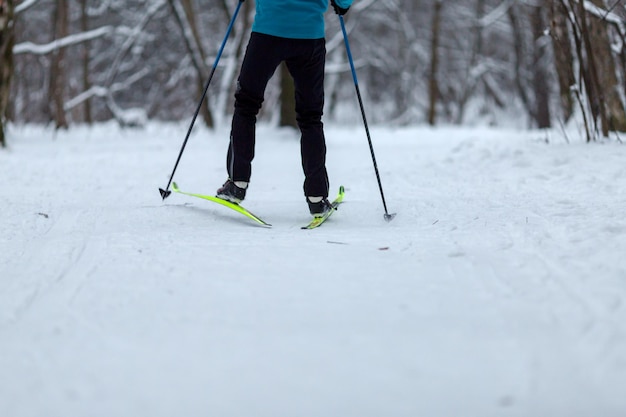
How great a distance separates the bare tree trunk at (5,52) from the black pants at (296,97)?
5.01 meters

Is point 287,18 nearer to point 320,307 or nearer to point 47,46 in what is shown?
point 320,307

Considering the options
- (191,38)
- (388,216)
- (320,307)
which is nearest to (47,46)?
(191,38)

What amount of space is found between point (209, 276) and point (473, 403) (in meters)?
1.14

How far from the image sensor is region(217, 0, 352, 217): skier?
312cm

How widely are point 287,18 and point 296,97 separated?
0.42 metres

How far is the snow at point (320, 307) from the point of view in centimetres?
141

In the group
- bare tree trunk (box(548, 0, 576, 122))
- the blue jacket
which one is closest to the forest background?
bare tree trunk (box(548, 0, 576, 122))

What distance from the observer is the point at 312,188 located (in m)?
3.30

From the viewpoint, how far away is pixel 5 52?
7.20 m

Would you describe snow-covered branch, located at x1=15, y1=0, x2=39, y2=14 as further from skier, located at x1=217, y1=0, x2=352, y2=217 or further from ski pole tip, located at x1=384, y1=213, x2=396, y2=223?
ski pole tip, located at x1=384, y1=213, x2=396, y2=223

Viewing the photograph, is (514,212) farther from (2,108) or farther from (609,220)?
(2,108)

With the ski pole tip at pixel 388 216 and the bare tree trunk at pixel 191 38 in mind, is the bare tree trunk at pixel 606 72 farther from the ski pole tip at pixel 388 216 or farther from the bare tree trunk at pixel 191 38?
the bare tree trunk at pixel 191 38

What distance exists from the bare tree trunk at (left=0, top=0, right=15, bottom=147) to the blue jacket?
507 cm

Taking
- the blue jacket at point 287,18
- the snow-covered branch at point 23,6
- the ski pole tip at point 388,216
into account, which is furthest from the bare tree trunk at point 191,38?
the ski pole tip at point 388,216
